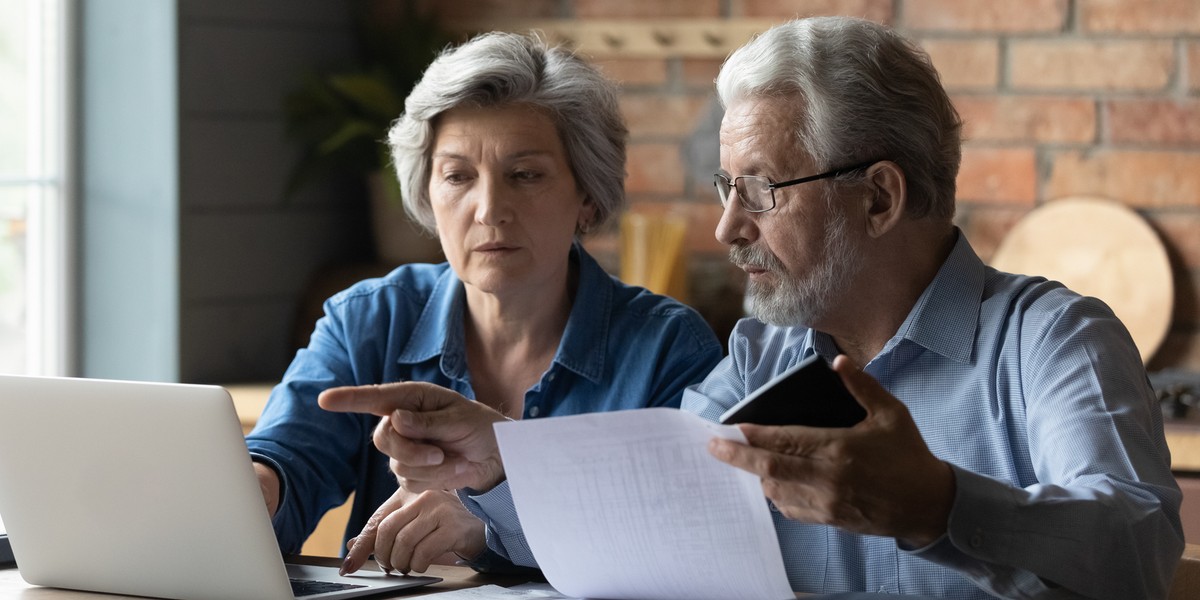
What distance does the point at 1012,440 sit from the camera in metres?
1.43

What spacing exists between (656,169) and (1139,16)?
1.04 m

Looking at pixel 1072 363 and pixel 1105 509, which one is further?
pixel 1072 363

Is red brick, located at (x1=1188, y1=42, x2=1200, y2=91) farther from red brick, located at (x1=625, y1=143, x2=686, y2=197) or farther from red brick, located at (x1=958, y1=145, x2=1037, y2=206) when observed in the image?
red brick, located at (x1=625, y1=143, x2=686, y2=197)

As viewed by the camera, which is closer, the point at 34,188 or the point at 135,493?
the point at 135,493

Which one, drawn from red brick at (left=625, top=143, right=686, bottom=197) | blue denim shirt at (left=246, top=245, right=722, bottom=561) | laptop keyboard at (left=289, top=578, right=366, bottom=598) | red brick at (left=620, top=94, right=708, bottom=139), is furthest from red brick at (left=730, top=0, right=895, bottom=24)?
laptop keyboard at (left=289, top=578, right=366, bottom=598)

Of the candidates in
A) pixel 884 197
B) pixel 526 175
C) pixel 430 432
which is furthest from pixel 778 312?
pixel 526 175

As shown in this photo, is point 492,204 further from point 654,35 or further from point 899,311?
point 654,35

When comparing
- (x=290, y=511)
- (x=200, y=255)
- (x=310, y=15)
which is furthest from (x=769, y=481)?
(x=310, y=15)

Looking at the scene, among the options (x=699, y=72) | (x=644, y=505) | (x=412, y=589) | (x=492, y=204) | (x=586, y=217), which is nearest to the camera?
(x=644, y=505)

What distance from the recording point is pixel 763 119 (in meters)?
1.56

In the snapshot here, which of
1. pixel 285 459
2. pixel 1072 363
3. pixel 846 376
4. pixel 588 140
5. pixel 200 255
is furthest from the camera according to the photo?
pixel 200 255

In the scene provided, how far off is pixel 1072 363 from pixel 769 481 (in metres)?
0.39

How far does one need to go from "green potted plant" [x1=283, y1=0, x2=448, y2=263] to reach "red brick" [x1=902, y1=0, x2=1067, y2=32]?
1.05m

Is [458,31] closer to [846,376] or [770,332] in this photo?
[770,332]
